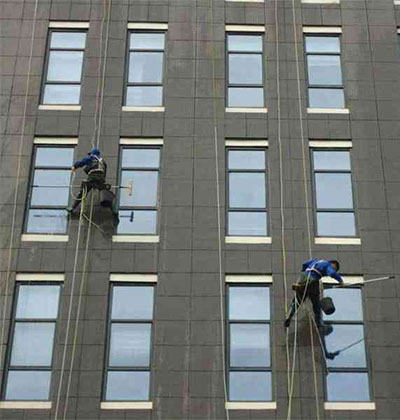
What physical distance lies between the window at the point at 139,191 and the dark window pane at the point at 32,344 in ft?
9.80

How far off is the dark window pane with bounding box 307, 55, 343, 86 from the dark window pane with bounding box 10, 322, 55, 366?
957cm

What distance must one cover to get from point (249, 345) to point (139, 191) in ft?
15.8

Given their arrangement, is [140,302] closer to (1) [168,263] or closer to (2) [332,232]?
(1) [168,263]

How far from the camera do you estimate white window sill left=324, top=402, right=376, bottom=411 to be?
17750 millimetres

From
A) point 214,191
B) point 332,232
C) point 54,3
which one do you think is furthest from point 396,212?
point 54,3

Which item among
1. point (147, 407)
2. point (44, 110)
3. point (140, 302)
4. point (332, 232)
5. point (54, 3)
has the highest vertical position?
point (54, 3)

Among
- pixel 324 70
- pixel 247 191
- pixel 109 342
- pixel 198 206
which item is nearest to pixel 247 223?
pixel 247 191

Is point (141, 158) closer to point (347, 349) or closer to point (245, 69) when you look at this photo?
point (245, 69)

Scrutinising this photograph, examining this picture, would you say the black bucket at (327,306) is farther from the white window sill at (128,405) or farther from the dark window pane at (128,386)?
the white window sill at (128,405)

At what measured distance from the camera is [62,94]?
71.4 feet

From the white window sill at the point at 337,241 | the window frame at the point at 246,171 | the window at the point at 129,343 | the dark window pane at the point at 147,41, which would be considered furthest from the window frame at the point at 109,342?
the dark window pane at the point at 147,41

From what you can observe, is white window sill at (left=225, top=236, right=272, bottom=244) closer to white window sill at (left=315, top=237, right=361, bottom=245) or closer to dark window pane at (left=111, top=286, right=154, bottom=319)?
white window sill at (left=315, top=237, right=361, bottom=245)

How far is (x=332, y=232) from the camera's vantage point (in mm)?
19891

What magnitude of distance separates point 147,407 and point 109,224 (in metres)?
4.61
